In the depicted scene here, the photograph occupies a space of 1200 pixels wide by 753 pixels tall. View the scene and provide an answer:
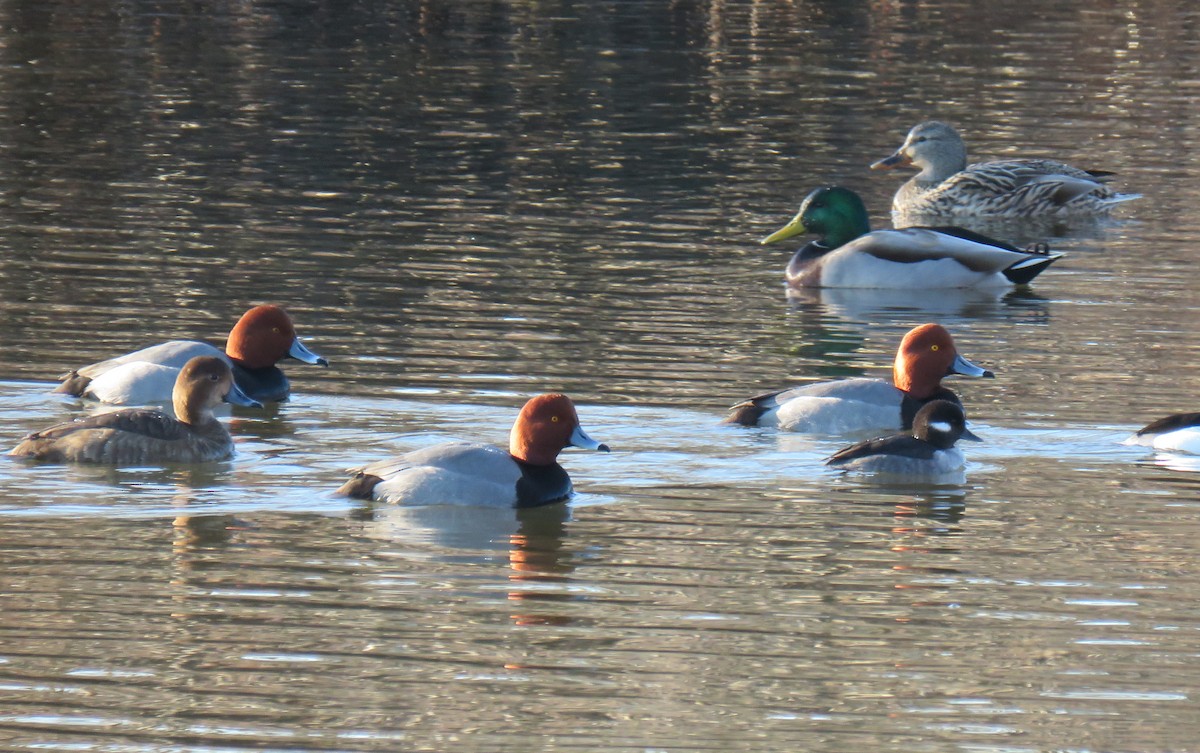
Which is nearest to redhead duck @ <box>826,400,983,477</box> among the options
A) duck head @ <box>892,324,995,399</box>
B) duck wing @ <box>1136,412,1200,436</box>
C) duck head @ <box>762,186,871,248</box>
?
duck wing @ <box>1136,412,1200,436</box>

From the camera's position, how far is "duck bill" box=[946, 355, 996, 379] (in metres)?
13.0

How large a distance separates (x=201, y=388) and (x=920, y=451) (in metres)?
4.01

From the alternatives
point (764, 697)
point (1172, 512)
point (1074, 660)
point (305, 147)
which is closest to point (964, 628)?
point (1074, 660)

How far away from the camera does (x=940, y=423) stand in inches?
458

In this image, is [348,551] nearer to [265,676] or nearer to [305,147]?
[265,676]

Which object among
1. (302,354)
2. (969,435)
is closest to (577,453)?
(969,435)

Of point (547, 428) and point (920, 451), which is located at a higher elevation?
point (547, 428)

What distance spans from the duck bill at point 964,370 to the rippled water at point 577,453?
0.85 feet

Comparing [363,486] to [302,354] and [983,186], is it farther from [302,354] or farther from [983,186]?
[983,186]

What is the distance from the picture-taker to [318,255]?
18078 millimetres

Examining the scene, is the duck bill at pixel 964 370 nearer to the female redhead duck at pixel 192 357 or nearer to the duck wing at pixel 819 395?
the duck wing at pixel 819 395

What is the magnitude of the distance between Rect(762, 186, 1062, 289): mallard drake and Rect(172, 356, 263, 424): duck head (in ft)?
23.3

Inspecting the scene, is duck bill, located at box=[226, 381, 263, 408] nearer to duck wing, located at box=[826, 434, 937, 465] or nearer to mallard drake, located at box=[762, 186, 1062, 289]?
duck wing, located at box=[826, 434, 937, 465]

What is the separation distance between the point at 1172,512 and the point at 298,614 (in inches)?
179
